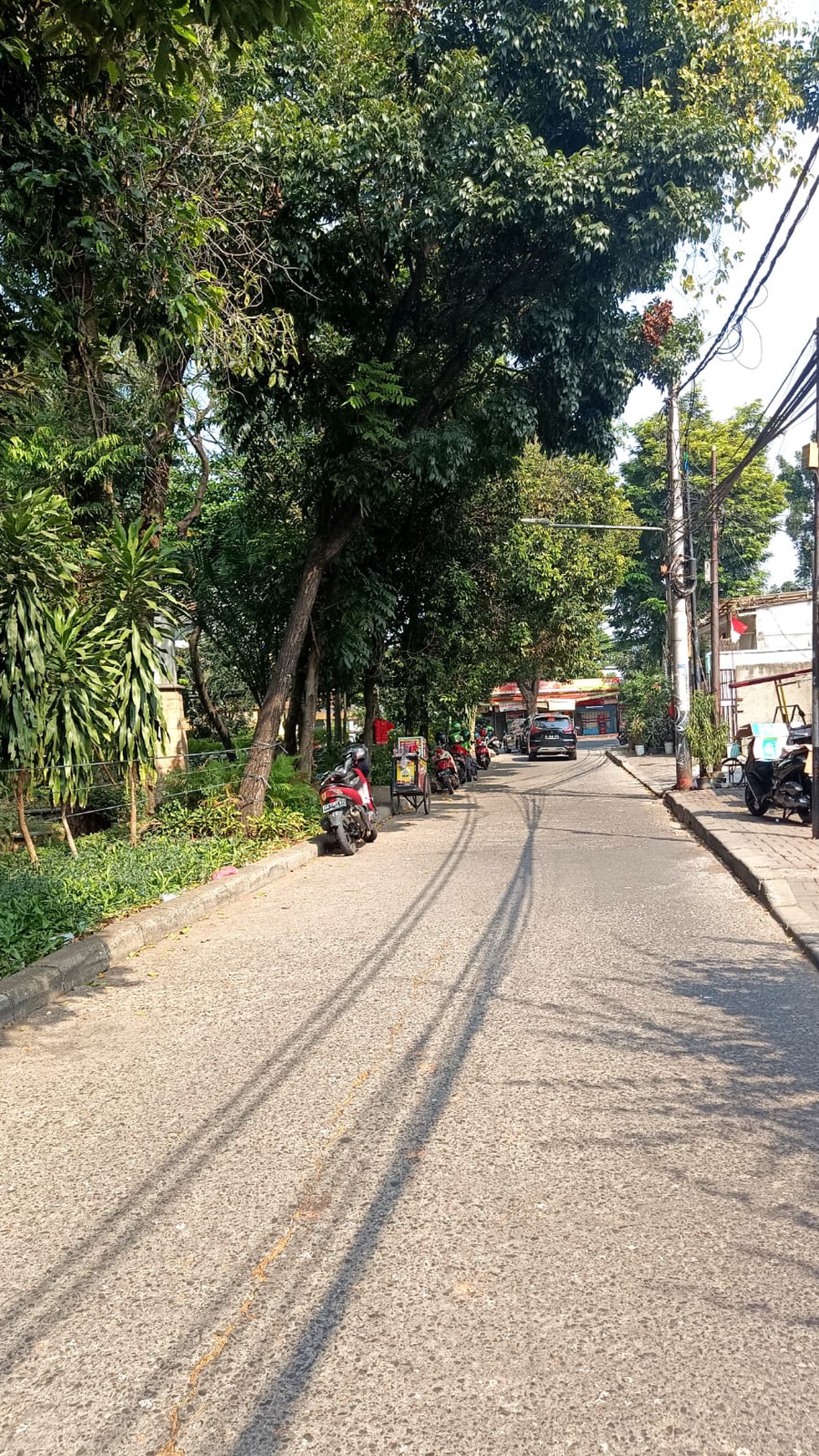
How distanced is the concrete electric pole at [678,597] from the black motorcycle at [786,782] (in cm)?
467

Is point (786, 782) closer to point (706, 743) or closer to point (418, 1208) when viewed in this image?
point (706, 743)

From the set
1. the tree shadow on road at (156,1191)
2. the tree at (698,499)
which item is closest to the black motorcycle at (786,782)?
the tree shadow on road at (156,1191)

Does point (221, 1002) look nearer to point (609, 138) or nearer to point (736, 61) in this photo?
point (609, 138)

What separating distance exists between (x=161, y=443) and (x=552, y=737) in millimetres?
28014

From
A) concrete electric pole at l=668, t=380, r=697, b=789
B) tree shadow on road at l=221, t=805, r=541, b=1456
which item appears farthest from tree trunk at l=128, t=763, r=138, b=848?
concrete electric pole at l=668, t=380, r=697, b=789

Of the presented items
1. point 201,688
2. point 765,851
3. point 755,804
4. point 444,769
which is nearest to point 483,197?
point 765,851

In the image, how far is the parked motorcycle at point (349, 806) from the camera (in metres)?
13.2

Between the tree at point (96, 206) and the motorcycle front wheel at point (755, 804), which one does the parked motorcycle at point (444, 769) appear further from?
the tree at point (96, 206)

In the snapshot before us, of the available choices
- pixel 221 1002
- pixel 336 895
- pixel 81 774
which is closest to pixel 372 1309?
pixel 221 1002

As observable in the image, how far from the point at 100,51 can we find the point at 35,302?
1.95 meters

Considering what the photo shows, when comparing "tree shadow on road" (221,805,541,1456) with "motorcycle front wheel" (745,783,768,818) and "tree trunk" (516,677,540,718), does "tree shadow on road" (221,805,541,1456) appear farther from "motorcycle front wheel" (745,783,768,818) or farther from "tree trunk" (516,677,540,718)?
"tree trunk" (516,677,540,718)

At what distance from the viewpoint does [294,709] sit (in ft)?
63.5

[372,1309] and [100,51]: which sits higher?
[100,51]

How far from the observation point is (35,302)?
22.6ft
